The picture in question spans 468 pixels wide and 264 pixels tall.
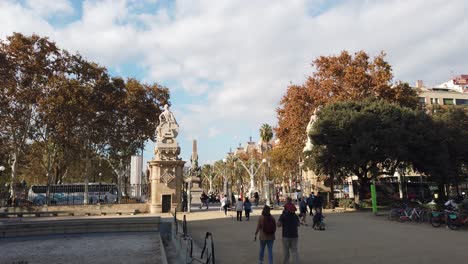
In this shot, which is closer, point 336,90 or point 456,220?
point 456,220

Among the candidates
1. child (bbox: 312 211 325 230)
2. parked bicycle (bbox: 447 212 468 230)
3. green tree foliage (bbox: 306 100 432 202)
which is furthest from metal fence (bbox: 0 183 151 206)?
parked bicycle (bbox: 447 212 468 230)

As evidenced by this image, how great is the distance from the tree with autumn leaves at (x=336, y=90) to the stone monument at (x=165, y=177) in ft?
44.0

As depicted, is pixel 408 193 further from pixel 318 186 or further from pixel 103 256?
pixel 103 256

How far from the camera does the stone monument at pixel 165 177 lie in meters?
27.3

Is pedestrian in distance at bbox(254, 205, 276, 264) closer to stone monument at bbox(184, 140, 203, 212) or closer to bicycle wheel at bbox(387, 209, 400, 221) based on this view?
bicycle wheel at bbox(387, 209, 400, 221)

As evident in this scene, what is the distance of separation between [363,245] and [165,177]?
718 inches

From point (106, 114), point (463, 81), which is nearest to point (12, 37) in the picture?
point (106, 114)

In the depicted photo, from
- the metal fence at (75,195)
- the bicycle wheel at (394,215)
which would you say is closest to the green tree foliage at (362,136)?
the bicycle wheel at (394,215)

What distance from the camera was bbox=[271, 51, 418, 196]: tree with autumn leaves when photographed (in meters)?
34.9

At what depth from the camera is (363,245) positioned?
11.6 metres

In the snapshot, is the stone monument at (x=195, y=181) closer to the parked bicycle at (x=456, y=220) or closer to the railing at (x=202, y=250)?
the parked bicycle at (x=456, y=220)

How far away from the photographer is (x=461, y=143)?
101ft

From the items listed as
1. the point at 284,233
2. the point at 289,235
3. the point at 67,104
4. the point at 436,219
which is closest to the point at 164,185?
the point at 67,104

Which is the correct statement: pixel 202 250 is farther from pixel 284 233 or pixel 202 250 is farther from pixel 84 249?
pixel 84 249
